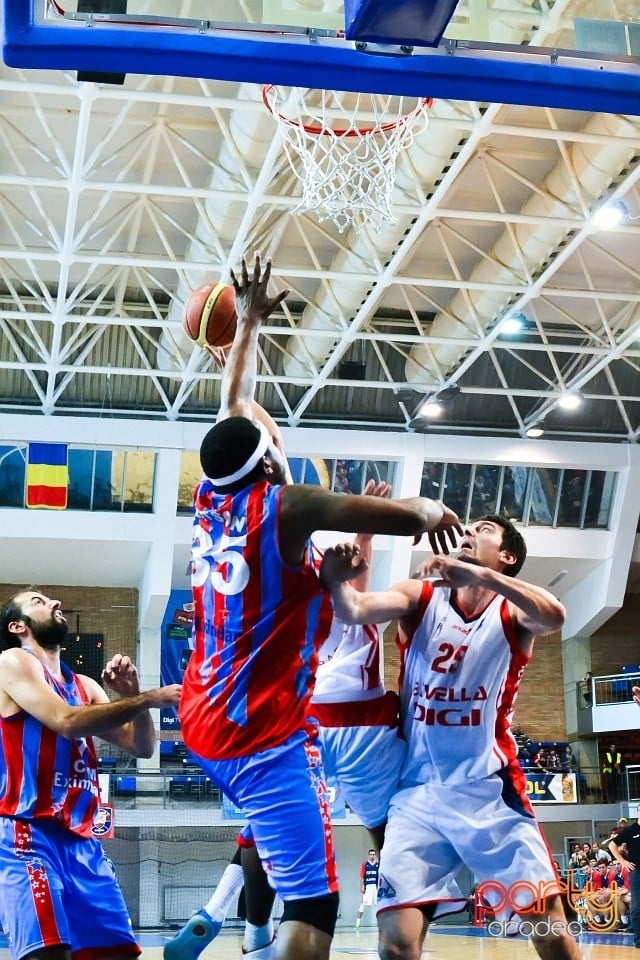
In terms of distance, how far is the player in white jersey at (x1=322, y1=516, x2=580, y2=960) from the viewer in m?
5.07

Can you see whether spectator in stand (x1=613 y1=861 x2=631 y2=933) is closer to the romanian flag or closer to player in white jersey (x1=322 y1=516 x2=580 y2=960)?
the romanian flag

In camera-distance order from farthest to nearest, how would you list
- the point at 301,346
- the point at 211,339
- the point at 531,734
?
the point at 531,734 < the point at 301,346 < the point at 211,339

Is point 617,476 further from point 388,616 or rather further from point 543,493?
point 388,616

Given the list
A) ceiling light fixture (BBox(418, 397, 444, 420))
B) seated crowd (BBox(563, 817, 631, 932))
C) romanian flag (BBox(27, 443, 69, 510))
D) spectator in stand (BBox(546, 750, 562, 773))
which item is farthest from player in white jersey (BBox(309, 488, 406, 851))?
spectator in stand (BBox(546, 750, 562, 773))

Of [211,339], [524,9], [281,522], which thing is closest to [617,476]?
[524,9]

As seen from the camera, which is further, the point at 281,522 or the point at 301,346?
the point at 301,346

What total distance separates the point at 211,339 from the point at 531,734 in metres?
27.0

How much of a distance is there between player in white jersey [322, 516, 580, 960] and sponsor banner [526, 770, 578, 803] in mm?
23580

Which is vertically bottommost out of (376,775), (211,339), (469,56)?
(376,775)

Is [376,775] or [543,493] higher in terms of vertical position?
[543,493]

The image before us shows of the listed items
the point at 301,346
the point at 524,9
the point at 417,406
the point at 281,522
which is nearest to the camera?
the point at 281,522

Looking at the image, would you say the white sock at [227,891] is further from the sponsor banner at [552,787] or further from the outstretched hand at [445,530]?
the sponsor banner at [552,787]

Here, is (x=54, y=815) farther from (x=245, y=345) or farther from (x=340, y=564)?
(x=245, y=345)

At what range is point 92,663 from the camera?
2906 centimetres
